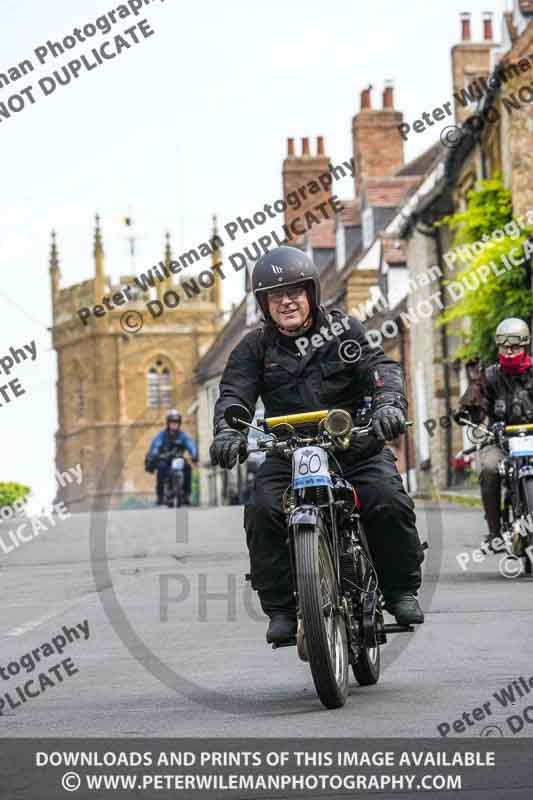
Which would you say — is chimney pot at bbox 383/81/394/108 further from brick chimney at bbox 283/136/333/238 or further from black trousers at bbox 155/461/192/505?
black trousers at bbox 155/461/192/505

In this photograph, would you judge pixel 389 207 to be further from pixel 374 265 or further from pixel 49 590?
pixel 49 590

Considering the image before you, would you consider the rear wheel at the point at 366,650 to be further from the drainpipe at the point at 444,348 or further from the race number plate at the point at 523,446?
the drainpipe at the point at 444,348

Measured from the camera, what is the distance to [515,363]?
12570mm

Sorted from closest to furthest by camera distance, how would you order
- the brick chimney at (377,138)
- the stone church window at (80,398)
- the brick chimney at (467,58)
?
the brick chimney at (467,58) → the brick chimney at (377,138) → the stone church window at (80,398)

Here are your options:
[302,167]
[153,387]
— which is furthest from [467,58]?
[153,387]

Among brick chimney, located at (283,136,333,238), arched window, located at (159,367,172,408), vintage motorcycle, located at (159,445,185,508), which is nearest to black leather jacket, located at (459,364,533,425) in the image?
vintage motorcycle, located at (159,445,185,508)

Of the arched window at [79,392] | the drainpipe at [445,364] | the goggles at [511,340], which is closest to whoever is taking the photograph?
the goggles at [511,340]

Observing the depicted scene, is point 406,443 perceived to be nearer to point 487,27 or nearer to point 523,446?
point 487,27

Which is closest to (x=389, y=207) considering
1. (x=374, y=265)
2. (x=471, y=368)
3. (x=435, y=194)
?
(x=374, y=265)

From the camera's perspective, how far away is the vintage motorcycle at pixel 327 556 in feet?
21.2

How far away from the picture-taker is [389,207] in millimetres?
50062

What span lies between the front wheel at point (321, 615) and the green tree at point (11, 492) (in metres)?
42.8

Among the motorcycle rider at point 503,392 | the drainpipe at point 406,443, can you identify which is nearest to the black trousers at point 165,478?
the drainpipe at point 406,443
